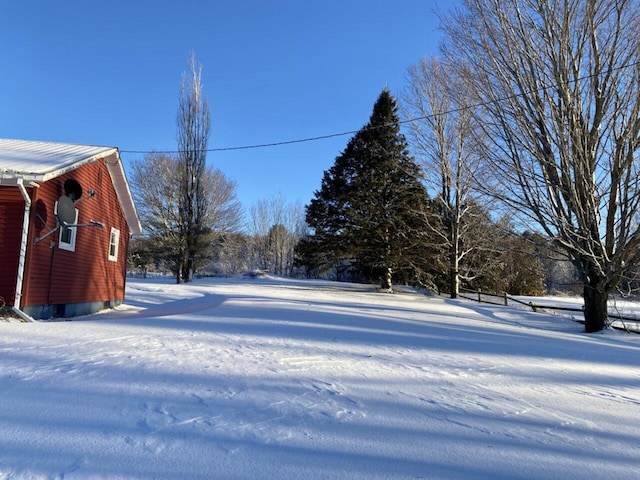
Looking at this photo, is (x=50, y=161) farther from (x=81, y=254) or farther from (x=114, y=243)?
(x=114, y=243)

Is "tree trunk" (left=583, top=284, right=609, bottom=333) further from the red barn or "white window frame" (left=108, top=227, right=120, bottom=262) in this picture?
"white window frame" (left=108, top=227, right=120, bottom=262)

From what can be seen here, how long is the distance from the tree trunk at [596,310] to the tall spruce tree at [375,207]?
34.6 ft

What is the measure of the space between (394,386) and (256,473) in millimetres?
2053

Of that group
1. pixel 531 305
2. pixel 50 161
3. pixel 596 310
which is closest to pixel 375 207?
pixel 531 305

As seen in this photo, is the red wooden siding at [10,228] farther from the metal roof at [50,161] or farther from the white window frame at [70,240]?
the white window frame at [70,240]

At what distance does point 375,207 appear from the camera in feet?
75.2

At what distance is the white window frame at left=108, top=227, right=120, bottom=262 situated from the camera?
14.3 metres

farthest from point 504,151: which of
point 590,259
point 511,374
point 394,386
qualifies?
point 394,386

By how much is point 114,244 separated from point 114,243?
0.04m

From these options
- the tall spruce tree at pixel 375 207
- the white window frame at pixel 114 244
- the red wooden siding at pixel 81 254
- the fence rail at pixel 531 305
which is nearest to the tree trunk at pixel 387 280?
the tall spruce tree at pixel 375 207

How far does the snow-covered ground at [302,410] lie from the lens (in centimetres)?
236

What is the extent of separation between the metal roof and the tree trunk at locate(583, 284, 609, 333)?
14.0m

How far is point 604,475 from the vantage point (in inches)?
93.6

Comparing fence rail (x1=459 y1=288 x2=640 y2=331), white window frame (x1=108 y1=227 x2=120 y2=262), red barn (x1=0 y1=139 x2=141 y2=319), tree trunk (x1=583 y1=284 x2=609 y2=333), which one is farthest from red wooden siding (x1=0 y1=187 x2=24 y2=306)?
fence rail (x1=459 y1=288 x2=640 y2=331)
